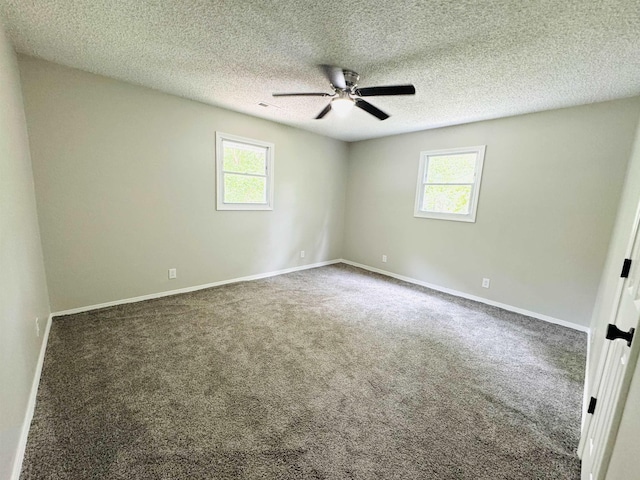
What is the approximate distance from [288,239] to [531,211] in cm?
348

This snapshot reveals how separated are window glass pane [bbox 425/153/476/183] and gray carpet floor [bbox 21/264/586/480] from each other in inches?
78.7

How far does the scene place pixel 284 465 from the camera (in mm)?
1372

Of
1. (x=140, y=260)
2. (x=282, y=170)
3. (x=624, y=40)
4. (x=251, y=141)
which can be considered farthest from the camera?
(x=282, y=170)

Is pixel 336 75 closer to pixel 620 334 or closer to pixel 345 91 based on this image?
pixel 345 91

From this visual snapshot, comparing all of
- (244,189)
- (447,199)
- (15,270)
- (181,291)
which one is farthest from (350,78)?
(181,291)

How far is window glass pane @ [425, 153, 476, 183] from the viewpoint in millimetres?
3857

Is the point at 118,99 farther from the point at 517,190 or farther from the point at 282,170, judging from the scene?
the point at 517,190

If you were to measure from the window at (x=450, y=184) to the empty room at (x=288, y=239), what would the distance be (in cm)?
3

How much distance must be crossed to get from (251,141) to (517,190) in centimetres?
365

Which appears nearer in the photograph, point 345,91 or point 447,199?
point 345,91

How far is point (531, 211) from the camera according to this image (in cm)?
326

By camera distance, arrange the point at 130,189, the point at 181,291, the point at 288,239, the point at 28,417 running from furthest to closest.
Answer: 1. the point at 288,239
2. the point at 181,291
3. the point at 130,189
4. the point at 28,417

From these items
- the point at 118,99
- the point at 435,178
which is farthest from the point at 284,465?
the point at 435,178

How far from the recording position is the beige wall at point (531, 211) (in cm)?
281
